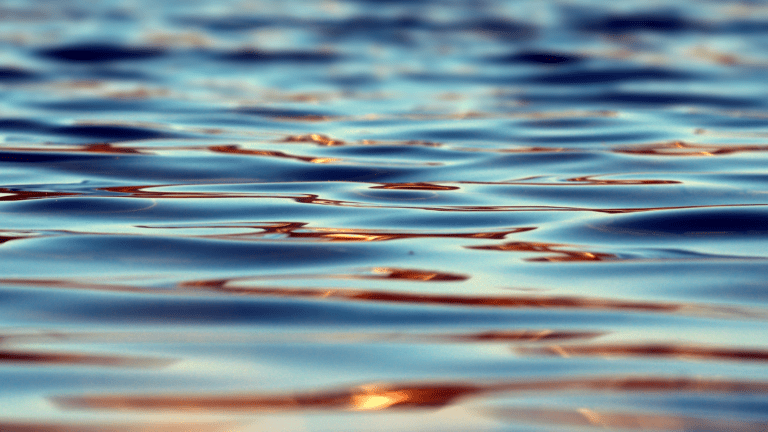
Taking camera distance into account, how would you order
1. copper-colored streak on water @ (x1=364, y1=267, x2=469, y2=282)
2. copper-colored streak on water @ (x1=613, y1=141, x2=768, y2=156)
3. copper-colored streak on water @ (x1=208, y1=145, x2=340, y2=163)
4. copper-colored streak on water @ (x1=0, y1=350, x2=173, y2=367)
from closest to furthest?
1. copper-colored streak on water @ (x1=0, y1=350, x2=173, y2=367)
2. copper-colored streak on water @ (x1=364, y1=267, x2=469, y2=282)
3. copper-colored streak on water @ (x1=208, y1=145, x2=340, y2=163)
4. copper-colored streak on water @ (x1=613, y1=141, x2=768, y2=156)

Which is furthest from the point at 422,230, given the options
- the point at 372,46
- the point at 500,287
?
the point at 372,46

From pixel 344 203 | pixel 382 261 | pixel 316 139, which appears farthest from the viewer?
pixel 316 139

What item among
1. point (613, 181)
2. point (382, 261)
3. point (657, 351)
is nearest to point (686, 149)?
point (613, 181)

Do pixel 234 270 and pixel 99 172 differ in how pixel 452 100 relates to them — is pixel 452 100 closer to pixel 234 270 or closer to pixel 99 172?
pixel 99 172

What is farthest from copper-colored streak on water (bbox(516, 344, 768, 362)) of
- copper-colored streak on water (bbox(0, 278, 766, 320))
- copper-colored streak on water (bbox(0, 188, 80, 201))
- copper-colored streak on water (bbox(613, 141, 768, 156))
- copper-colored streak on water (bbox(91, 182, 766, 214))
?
copper-colored streak on water (bbox(613, 141, 768, 156))

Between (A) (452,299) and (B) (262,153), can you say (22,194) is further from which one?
(A) (452,299)

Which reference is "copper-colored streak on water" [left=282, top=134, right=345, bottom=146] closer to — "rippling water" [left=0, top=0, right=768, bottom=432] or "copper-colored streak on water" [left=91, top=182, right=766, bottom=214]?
"rippling water" [left=0, top=0, right=768, bottom=432]
